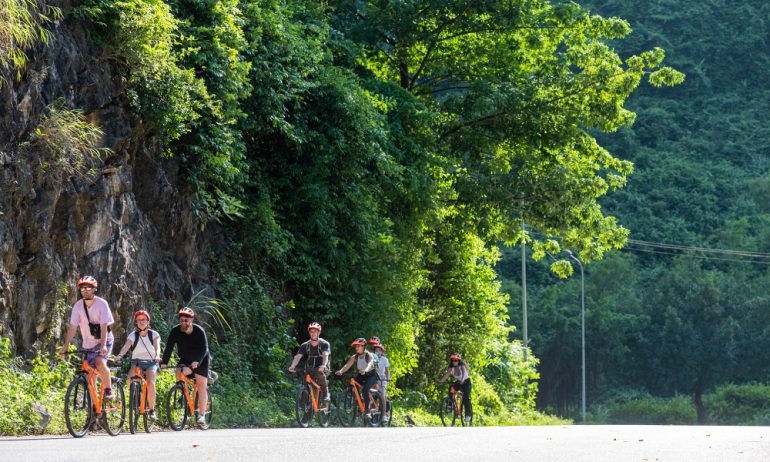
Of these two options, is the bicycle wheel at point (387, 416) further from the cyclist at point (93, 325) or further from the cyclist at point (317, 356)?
the cyclist at point (93, 325)

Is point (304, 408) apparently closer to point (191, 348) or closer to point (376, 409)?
point (376, 409)

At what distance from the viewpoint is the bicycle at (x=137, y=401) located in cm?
1669

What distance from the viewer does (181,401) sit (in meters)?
18.3

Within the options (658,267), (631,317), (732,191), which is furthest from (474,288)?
(732,191)

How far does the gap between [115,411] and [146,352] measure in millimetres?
1145

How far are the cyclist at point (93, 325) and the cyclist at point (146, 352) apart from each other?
1.27 m

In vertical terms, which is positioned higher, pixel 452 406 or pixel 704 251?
pixel 704 251

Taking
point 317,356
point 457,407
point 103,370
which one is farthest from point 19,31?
point 457,407

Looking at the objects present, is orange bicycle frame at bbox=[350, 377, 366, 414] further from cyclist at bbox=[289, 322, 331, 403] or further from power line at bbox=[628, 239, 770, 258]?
power line at bbox=[628, 239, 770, 258]

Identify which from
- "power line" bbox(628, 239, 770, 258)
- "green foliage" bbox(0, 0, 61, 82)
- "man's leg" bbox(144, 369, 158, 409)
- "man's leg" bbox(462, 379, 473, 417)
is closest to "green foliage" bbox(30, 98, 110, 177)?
"green foliage" bbox(0, 0, 61, 82)

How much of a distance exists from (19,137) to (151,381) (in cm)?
427

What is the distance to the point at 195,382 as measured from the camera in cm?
1833

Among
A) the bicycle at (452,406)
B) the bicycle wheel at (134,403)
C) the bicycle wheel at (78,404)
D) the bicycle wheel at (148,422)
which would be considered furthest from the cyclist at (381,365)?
the bicycle wheel at (78,404)

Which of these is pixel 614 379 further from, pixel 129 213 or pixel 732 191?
pixel 129 213
